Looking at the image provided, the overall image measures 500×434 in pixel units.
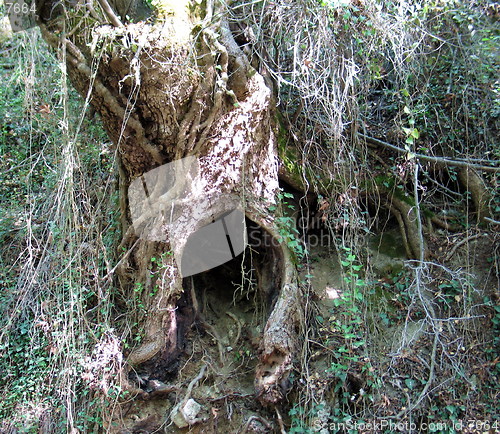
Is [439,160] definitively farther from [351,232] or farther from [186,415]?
[186,415]

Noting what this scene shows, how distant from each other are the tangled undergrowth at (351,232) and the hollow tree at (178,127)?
0.20 meters

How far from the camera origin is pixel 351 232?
3660mm

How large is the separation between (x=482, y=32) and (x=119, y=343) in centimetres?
404

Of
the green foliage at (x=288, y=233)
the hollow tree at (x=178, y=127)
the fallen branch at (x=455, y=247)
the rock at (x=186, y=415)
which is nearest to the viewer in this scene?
the hollow tree at (x=178, y=127)

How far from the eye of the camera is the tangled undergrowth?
3318mm

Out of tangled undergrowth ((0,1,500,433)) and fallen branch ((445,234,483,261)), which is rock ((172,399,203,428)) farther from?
fallen branch ((445,234,483,261))

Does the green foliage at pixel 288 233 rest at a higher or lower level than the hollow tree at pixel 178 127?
lower

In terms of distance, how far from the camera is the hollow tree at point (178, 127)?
3146 mm

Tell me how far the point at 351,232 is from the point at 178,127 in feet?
5.22

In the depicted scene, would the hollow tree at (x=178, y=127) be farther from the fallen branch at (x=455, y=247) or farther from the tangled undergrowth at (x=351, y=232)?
the fallen branch at (x=455, y=247)


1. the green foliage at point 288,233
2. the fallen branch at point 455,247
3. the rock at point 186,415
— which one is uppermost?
the green foliage at point 288,233

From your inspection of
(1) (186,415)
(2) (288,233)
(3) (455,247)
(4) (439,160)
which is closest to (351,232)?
(2) (288,233)

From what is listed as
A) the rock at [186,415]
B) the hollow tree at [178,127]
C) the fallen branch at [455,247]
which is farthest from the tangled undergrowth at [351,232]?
the rock at [186,415]

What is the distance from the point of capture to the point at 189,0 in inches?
131
